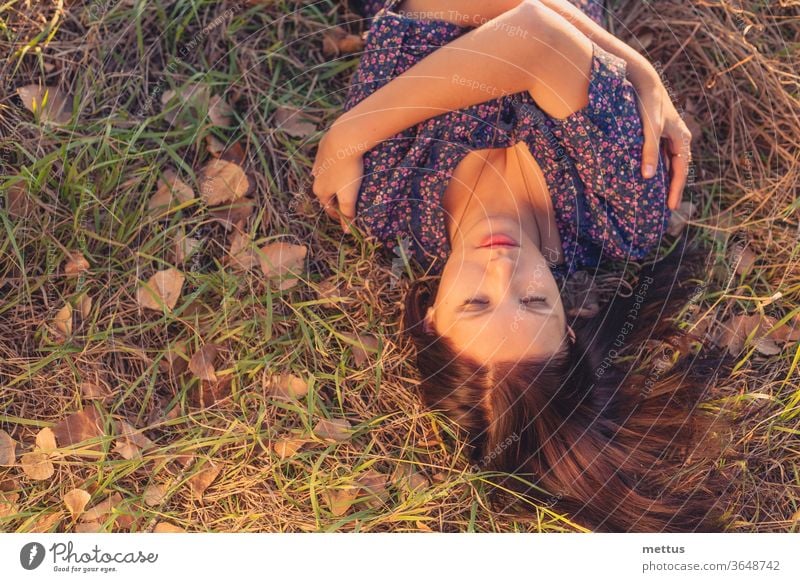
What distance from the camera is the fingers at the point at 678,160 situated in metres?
1.85

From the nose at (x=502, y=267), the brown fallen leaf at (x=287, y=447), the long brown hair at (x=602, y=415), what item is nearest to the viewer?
the nose at (x=502, y=267)

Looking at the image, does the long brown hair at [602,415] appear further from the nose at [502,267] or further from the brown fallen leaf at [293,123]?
the brown fallen leaf at [293,123]

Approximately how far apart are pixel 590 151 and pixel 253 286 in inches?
36.5

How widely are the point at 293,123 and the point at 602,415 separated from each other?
3.73 feet

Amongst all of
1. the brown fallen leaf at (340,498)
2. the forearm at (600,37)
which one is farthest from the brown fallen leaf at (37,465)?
the forearm at (600,37)

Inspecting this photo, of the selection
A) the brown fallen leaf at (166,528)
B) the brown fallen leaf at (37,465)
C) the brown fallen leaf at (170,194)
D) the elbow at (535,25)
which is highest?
the elbow at (535,25)

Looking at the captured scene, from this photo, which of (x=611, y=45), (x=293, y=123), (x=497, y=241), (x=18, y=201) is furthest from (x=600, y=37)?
(x=18, y=201)

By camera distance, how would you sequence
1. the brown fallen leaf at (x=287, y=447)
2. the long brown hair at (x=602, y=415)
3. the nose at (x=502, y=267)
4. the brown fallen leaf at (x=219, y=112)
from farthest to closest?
the brown fallen leaf at (x=219, y=112) < the brown fallen leaf at (x=287, y=447) < the long brown hair at (x=602, y=415) < the nose at (x=502, y=267)

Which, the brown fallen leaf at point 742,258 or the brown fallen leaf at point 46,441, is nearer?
the brown fallen leaf at point 46,441

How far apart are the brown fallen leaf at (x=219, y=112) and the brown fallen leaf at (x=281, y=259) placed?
36cm

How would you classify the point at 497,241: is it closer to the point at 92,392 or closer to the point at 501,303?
the point at 501,303

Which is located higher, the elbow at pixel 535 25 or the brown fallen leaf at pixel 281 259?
the elbow at pixel 535 25
